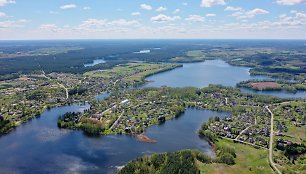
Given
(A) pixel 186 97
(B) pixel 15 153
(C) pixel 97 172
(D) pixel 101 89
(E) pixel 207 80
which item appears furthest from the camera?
(E) pixel 207 80

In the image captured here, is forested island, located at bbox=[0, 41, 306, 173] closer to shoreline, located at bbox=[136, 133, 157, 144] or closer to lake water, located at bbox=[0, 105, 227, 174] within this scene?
shoreline, located at bbox=[136, 133, 157, 144]

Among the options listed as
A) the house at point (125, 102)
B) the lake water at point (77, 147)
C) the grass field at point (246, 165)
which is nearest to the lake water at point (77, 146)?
the lake water at point (77, 147)

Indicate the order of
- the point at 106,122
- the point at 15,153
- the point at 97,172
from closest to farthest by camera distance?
the point at 97,172 < the point at 15,153 < the point at 106,122

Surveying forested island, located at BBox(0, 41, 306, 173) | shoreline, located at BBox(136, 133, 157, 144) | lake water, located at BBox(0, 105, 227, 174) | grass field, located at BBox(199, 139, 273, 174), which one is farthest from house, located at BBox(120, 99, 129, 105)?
grass field, located at BBox(199, 139, 273, 174)

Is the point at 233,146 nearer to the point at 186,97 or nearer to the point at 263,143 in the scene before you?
the point at 263,143

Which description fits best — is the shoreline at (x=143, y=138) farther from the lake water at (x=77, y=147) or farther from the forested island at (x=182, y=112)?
the lake water at (x=77, y=147)

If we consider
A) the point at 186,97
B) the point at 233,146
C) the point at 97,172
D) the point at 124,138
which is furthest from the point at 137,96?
the point at 97,172
